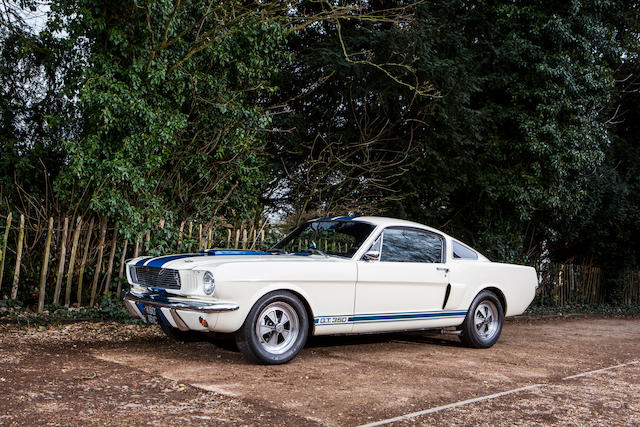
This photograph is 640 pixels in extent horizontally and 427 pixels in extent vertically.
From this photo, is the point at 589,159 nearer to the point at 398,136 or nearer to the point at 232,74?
the point at 398,136

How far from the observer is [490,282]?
871 centimetres

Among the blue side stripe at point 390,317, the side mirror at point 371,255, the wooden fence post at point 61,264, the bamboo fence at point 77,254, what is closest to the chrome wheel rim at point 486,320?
the blue side stripe at point 390,317

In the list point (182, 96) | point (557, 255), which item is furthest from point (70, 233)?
point (557, 255)

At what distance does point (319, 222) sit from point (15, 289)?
4.48m

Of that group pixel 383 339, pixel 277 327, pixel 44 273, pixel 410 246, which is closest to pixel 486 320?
pixel 383 339

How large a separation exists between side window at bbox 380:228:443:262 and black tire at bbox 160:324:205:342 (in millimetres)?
2450

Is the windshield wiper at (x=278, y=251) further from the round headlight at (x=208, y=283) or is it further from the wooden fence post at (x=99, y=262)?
the wooden fence post at (x=99, y=262)

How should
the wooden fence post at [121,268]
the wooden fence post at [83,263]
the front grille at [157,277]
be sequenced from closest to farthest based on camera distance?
the front grille at [157,277] < the wooden fence post at [83,263] < the wooden fence post at [121,268]

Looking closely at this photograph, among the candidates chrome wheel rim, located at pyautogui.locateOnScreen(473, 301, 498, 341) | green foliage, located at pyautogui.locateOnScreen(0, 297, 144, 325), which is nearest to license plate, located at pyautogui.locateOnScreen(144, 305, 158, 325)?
green foliage, located at pyautogui.locateOnScreen(0, 297, 144, 325)

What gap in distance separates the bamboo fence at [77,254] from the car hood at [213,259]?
2.35 meters

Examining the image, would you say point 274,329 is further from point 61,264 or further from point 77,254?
point 77,254

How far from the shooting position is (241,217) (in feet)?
Answer: 40.9

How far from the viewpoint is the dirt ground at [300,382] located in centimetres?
465

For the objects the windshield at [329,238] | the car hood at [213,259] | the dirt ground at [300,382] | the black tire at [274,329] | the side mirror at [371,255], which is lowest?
the dirt ground at [300,382]
